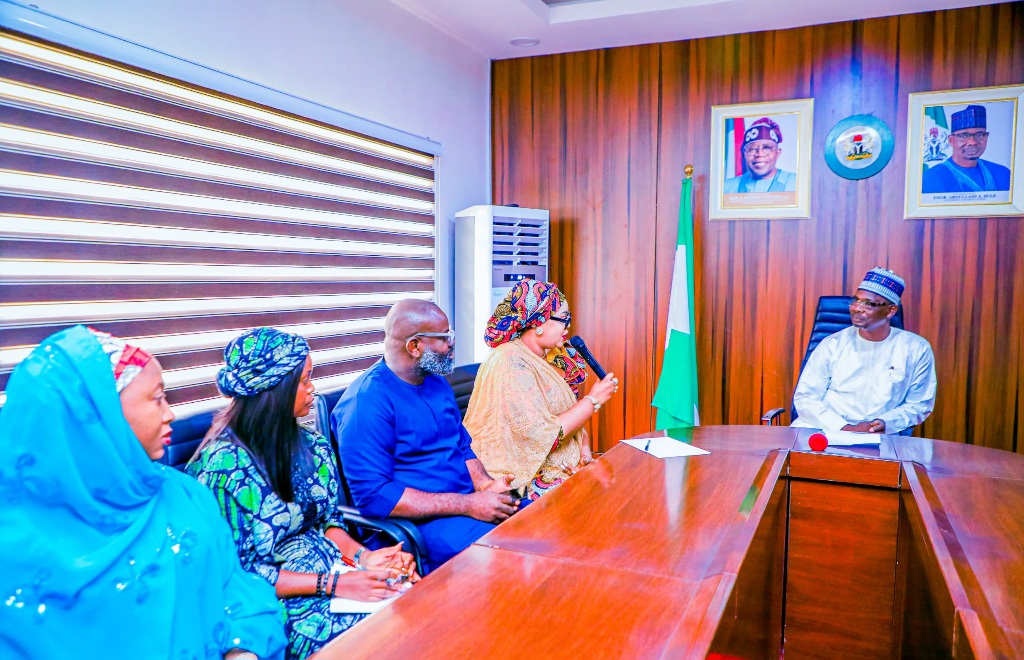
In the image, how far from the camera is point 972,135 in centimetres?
377

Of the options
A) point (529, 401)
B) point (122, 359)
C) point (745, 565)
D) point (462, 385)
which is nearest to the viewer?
point (122, 359)

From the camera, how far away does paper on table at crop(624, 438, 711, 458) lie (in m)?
2.45

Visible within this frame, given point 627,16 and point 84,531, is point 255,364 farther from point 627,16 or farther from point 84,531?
point 627,16

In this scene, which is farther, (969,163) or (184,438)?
(969,163)

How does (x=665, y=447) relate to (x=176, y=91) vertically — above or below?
below

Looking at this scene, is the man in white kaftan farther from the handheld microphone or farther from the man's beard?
the man's beard

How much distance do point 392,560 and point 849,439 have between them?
1.73 metres

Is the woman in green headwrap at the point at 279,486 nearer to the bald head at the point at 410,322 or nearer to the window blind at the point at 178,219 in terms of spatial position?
the bald head at the point at 410,322

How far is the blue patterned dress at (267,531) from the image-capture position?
5.26 ft

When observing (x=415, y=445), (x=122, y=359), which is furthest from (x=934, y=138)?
(x=122, y=359)

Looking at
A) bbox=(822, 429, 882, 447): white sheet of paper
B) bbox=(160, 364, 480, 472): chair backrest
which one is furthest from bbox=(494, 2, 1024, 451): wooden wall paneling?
bbox=(160, 364, 480, 472): chair backrest

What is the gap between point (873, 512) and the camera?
2221 millimetres

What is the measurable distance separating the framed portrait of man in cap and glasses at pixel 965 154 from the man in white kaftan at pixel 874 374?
839 millimetres

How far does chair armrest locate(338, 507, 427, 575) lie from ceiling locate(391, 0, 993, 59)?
9.33ft
